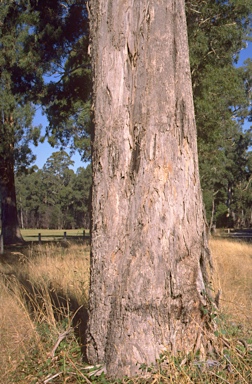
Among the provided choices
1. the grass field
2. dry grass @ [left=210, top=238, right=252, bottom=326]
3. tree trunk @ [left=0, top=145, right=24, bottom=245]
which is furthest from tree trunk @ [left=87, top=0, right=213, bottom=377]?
tree trunk @ [left=0, top=145, right=24, bottom=245]

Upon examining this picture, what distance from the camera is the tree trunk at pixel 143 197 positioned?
330 cm

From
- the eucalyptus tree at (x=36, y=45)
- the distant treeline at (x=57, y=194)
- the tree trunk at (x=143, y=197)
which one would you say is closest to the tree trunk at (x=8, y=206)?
the eucalyptus tree at (x=36, y=45)

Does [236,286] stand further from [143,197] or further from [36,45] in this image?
[36,45]

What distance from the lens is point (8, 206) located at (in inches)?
795

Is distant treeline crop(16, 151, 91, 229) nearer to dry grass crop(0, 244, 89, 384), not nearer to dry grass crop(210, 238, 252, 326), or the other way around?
dry grass crop(210, 238, 252, 326)

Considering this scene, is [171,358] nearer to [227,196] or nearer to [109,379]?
[109,379]

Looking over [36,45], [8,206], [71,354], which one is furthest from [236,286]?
[8,206]

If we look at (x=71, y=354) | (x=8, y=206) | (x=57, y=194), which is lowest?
(x=71, y=354)

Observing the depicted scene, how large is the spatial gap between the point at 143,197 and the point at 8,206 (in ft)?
58.2

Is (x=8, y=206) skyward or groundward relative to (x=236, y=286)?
skyward

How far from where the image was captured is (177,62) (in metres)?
3.55

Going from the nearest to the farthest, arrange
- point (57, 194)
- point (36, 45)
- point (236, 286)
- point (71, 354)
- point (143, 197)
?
point (143, 197), point (71, 354), point (236, 286), point (36, 45), point (57, 194)

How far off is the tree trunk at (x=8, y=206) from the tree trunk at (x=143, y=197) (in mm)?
16795

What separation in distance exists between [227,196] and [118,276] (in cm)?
4570
